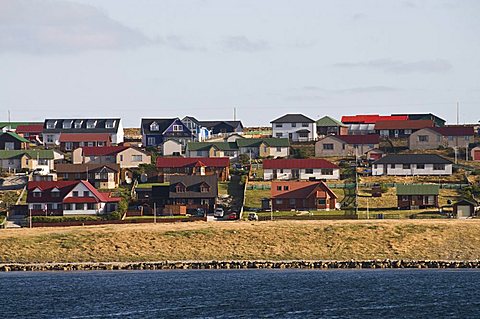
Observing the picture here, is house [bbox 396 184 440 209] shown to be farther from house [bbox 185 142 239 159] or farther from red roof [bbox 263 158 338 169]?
house [bbox 185 142 239 159]

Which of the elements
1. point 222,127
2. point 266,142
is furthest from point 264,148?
point 222,127

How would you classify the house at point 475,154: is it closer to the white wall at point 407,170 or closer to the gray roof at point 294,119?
the white wall at point 407,170

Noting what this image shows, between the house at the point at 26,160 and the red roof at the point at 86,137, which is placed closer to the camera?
the house at the point at 26,160

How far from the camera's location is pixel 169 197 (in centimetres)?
10331

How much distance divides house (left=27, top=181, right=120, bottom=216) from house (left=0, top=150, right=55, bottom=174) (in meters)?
21.6

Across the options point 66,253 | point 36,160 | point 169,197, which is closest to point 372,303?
point 66,253

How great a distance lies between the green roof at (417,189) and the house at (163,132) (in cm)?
4825

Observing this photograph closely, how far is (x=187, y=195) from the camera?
10294 centimetres

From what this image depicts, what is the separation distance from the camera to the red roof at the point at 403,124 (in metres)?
140

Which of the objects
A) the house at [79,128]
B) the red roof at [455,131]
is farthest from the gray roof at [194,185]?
the house at [79,128]

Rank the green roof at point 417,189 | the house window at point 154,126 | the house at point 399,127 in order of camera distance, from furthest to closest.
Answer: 1. the house window at point 154,126
2. the house at point 399,127
3. the green roof at point 417,189

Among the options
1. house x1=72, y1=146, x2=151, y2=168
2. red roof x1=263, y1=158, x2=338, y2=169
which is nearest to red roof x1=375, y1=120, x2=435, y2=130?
red roof x1=263, y1=158, x2=338, y2=169

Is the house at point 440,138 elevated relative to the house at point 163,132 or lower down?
lower down

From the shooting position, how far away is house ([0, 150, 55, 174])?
124 m
